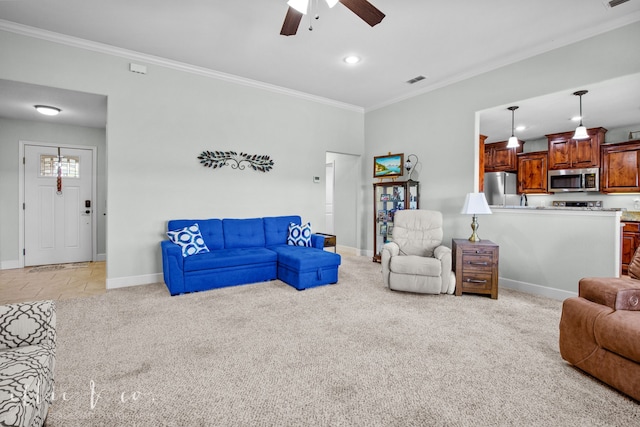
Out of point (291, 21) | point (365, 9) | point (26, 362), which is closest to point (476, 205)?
point (365, 9)

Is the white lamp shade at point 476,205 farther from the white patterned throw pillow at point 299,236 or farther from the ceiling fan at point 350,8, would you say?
the ceiling fan at point 350,8

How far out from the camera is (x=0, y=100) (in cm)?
414

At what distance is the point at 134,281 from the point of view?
13.2 feet

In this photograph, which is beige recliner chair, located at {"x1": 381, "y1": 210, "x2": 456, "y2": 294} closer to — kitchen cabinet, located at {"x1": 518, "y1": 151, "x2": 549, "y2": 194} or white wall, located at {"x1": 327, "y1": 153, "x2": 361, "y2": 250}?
white wall, located at {"x1": 327, "y1": 153, "x2": 361, "y2": 250}

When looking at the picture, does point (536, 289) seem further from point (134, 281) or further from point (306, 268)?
point (134, 281)

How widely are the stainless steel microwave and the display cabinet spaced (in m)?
3.18

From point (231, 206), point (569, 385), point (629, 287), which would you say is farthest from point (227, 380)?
point (231, 206)

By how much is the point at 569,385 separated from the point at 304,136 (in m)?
4.73

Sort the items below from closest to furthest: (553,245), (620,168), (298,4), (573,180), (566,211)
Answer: (298,4) < (566,211) < (553,245) < (620,168) < (573,180)

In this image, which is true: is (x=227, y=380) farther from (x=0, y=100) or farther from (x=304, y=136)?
(x=0, y=100)

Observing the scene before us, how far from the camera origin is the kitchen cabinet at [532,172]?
6.23 metres

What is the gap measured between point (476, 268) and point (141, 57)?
16.4ft

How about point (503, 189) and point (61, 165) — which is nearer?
point (61, 165)

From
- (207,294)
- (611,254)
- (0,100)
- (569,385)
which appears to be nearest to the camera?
(569,385)
